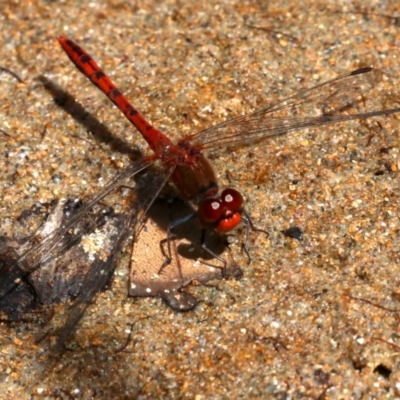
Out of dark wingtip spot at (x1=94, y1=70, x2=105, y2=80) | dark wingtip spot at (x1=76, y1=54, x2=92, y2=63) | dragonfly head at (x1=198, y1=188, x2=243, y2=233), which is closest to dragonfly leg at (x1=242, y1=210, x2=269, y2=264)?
dragonfly head at (x1=198, y1=188, x2=243, y2=233)

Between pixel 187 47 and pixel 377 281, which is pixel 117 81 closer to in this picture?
pixel 187 47

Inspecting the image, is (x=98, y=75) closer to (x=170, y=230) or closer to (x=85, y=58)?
(x=85, y=58)

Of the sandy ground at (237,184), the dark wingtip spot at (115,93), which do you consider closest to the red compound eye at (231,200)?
the sandy ground at (237,184)

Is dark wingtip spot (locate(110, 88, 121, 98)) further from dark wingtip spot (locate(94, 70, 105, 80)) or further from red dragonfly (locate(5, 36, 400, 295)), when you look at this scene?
dark wingtip spot (locate(94, 70, 105, 80))

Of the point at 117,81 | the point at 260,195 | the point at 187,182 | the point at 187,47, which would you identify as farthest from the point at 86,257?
the point at 187,47

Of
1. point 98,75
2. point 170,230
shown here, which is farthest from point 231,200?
point 98,75

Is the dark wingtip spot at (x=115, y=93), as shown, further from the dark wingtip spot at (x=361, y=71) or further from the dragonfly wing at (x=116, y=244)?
the dark wingtip spot at (x=361, y=71)
